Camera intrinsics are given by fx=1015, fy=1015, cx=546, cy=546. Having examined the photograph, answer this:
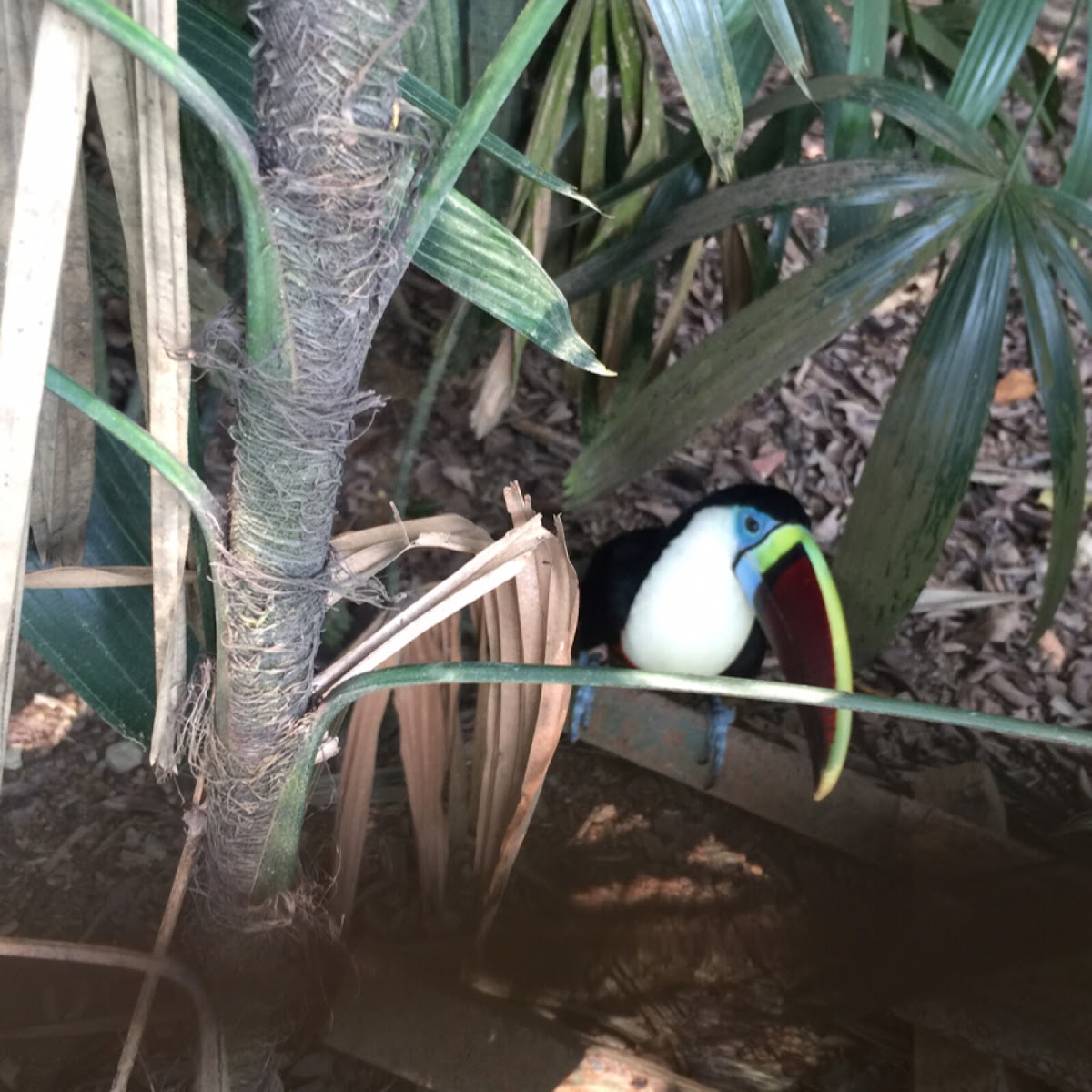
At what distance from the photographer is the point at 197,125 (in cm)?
129

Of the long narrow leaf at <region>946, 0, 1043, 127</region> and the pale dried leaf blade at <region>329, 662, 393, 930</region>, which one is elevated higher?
the long narrow leaf at <region>946, 0, 1043, 127</region>

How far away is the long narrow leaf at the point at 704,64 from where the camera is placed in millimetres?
872

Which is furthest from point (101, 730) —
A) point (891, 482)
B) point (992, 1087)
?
point (992, 1087)

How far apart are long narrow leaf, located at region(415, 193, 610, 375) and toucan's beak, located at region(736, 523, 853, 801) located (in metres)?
0.77

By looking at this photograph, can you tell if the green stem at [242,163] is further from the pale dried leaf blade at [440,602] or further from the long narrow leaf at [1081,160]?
the long narrow leaf at [1081,160]

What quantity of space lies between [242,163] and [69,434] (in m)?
0.42

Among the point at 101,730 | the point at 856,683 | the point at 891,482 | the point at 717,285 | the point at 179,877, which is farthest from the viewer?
the point at 717,285

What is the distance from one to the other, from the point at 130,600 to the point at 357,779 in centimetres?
38

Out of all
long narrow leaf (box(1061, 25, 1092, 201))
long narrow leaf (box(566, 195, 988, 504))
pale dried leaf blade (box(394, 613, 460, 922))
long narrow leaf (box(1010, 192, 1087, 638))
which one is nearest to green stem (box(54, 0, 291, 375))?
pale dried leaf blade (box(394, 613, 460, 922))

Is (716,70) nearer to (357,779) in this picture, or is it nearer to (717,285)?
(357,779)

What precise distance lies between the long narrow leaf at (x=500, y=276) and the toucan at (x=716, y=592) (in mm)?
933

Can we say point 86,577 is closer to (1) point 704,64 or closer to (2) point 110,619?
(2) point 110,619

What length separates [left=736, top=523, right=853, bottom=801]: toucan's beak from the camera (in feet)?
4.75

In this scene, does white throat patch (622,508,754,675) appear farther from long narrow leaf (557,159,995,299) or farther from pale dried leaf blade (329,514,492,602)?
pale dried leaf blade (329,514,492,602)
